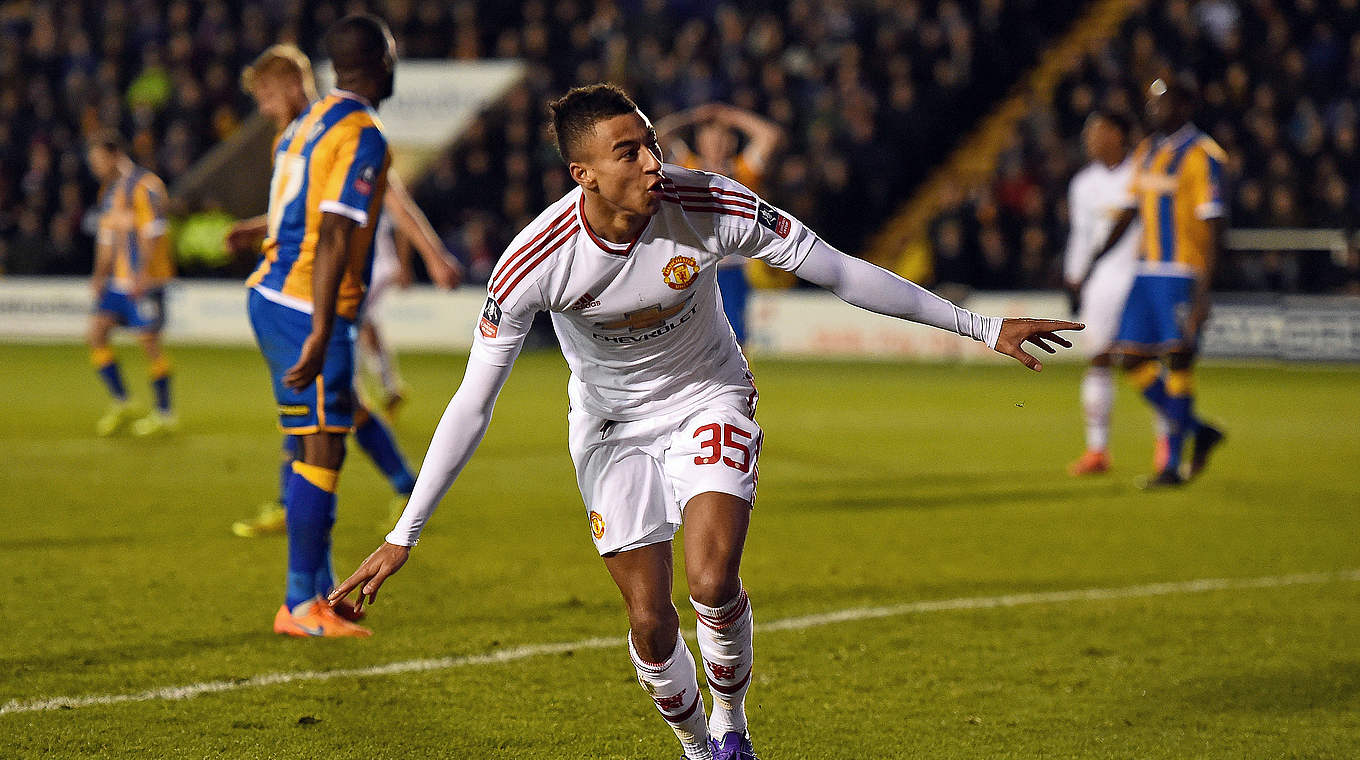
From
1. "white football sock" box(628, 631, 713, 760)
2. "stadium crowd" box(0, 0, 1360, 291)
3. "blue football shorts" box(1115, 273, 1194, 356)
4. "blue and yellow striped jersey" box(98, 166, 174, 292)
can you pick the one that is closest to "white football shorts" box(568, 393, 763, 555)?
"white football sock" box(628, 631, 713, 760)

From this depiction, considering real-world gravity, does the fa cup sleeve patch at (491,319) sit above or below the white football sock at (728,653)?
above

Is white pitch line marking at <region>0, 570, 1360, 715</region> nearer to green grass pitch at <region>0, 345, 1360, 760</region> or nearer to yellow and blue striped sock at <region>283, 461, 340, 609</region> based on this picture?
green grass pitch at <region>0, 345, 1360, 760</region>

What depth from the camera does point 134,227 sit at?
12086 mm

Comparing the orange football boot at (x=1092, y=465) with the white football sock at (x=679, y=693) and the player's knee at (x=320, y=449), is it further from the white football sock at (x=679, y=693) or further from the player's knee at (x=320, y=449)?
the white football sock at (x=679, y=693)

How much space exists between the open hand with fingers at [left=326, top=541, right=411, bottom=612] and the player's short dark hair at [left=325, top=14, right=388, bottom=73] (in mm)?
2632

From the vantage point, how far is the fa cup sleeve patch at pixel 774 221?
3.82 m

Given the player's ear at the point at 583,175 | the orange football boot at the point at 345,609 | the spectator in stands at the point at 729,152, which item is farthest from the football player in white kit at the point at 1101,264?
the orange football boot at the point at 345,609

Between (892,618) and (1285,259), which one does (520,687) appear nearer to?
(892,618)

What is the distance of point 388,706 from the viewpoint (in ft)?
15.0

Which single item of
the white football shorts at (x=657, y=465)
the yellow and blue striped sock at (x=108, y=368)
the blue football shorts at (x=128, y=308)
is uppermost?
the white football shorts at (x=657, y=465)

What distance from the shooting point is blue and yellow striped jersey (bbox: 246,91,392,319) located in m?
5.48

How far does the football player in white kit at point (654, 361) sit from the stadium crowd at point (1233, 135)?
15345 millimetres

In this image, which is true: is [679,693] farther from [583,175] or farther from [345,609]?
[583,175]

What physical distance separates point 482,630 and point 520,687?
80cm
